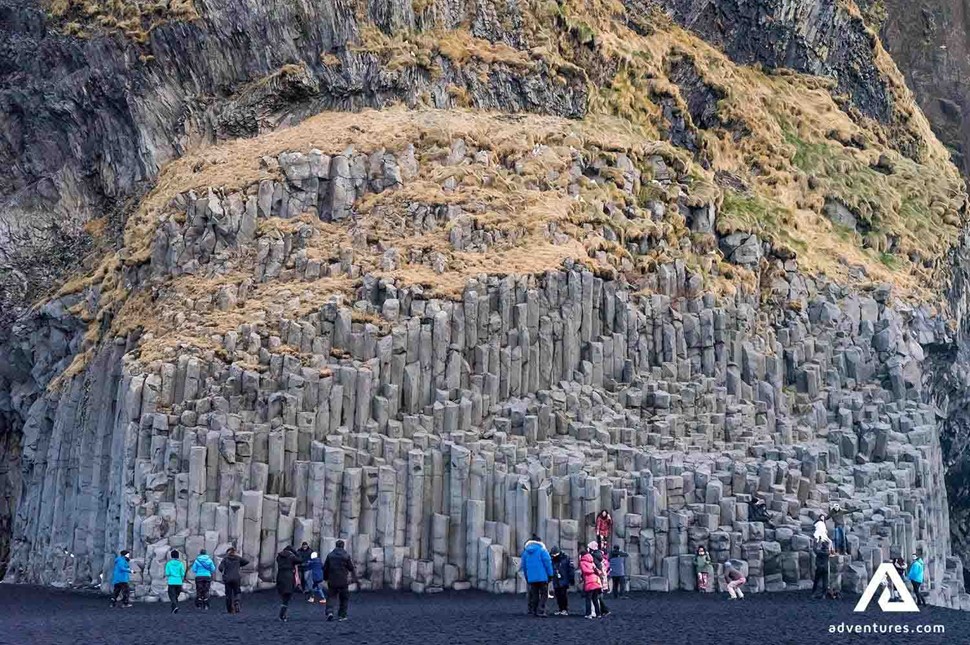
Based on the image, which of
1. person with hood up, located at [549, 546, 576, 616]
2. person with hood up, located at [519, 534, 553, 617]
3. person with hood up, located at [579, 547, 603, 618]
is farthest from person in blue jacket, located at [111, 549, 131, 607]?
person with hood up, located at [579, 547, 603, 618]

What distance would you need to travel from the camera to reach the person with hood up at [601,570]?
1411 inches

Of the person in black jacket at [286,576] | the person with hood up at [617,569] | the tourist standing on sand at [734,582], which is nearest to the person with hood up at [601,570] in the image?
the person with hood up at [617,569]

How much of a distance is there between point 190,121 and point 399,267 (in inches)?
492

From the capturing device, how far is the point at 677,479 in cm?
4731

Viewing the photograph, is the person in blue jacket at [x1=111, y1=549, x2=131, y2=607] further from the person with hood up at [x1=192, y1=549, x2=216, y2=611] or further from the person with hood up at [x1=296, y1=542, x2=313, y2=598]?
the person with hood up at [x1=296, y1=542, x2=313, y2=598]

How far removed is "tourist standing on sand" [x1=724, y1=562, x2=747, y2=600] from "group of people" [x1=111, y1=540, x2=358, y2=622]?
9.52 meters

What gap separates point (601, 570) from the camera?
38625 mm

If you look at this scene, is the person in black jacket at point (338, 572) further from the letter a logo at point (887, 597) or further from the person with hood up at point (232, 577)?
the letter a logo at point (887, 597)

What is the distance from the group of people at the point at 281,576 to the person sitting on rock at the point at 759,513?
10961mm

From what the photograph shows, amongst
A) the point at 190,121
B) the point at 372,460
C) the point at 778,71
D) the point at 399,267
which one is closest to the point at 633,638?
the point at 372,460

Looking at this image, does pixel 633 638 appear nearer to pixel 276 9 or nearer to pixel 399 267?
pixel 399 267

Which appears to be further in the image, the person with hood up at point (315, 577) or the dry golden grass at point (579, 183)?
the dry golden grass at point (579, 183)

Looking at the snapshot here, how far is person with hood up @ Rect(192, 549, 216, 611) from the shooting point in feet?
128

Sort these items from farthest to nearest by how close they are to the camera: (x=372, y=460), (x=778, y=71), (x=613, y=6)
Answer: (x=778, y=71) → (x=613, y=6) → (x=372, y=460)
